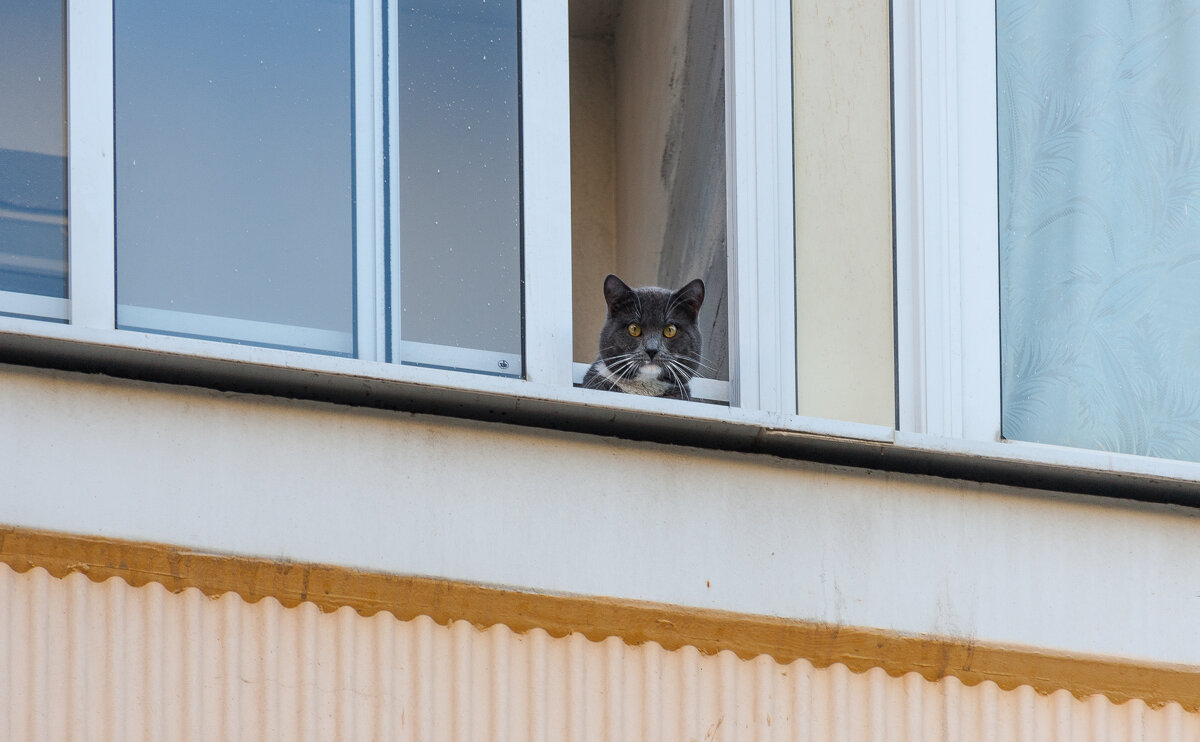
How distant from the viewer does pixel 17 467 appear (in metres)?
2.57

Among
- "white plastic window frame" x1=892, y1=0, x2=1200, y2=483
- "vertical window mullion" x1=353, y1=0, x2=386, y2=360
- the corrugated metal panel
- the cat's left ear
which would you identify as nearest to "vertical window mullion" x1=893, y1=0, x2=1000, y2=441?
"white plastic window frame" x1=892, y1=0, x2=1200, y2=483

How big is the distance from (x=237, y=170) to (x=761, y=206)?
1.16 m

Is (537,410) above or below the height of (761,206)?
below

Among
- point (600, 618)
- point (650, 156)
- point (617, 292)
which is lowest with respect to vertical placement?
point (600, 618)

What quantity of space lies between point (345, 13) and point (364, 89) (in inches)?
6.5

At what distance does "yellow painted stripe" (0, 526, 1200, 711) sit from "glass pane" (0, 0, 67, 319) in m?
0.50

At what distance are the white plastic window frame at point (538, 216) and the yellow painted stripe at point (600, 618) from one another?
38cm

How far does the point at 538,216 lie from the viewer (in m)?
3.05

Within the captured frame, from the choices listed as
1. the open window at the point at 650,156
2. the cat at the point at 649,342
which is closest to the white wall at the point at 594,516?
the open window at the point at 650,156

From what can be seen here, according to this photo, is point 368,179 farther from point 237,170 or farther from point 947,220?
point 947,220

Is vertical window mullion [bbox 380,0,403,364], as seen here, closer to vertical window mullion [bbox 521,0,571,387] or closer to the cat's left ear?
vertical window mullion [bbox 521,0,571,387]

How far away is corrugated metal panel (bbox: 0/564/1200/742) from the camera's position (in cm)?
256

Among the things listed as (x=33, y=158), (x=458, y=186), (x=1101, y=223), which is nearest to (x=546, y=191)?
(x=458, y=186)

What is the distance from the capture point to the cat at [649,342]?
3.84 meters
